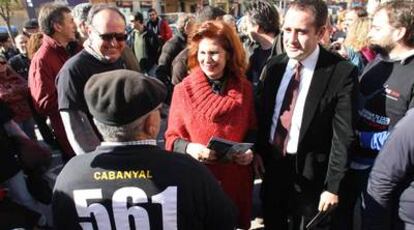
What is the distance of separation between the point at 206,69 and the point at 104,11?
0.79 meters

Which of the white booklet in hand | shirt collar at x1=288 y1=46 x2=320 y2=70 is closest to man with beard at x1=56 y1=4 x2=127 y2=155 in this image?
the white booklet in hand

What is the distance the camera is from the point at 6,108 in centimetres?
255

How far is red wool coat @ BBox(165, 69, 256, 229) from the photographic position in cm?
238

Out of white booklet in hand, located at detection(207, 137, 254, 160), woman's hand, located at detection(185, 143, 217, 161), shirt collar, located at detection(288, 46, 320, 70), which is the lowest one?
woman's hand, located at detection(185, 143, 217, 161)

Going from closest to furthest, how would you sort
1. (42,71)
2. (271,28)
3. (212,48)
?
(212,48)
(42,71)
(271,28)

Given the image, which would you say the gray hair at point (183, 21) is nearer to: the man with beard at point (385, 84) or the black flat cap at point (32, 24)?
the black flat cap at point (32, 24)

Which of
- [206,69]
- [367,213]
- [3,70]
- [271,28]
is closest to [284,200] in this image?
[367,213]

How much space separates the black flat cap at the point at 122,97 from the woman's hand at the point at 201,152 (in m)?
0.85

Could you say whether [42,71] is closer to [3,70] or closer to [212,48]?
Answer: [3,70]

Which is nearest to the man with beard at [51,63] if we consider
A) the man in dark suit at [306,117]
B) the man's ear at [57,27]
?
the man's ear at [57,27]

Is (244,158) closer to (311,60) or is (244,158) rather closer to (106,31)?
(311,60)

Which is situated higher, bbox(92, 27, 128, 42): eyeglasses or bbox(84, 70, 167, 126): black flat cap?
bbox(92, 27, 128, 42): eyeglasses

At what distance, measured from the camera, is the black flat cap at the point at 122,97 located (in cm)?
142

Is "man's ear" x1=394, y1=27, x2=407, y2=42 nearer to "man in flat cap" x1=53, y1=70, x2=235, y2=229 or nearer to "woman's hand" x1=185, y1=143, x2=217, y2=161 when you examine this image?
"woman's hand" x1=185, y1=143, x2=217, y2=161
